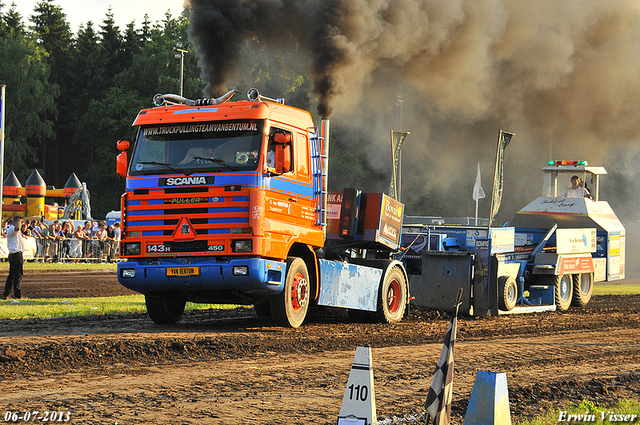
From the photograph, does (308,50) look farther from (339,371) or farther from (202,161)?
(339,371)

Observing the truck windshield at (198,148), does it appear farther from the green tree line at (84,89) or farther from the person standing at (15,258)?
the green tree line at (84,89)

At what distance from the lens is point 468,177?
4359 centimetres

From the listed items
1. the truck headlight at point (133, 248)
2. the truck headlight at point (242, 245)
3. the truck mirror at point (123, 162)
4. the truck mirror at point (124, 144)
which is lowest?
the truck headlight at point (133, 248)

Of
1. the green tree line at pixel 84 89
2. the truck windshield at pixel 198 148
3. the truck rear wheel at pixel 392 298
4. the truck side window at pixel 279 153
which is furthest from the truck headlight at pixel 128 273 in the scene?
the green tree line at pixel 84 89

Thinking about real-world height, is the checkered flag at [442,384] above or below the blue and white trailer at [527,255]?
below

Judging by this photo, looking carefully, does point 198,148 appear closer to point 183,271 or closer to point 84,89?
point 183,271

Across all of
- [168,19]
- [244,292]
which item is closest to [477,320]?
[244,292]

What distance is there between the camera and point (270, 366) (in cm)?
844

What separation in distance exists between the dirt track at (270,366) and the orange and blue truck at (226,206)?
0.70 m

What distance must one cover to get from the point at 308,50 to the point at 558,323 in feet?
25.0

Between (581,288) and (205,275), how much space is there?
1070cm

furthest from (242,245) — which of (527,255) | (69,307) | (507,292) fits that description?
(527,255)

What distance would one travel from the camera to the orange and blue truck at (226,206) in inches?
416

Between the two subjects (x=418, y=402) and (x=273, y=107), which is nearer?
(x=418, y=402)
